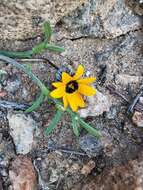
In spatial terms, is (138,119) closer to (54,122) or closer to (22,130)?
(54,122)

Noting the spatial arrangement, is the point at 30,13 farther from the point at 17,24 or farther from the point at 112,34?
the point at 112,34

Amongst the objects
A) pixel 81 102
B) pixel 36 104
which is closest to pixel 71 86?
pixel 81 102

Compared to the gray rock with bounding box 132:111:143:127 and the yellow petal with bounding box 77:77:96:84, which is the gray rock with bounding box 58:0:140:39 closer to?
the yellow petal with bounding box 77:77:96:84

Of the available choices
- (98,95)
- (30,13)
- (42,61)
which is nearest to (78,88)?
(98,95)

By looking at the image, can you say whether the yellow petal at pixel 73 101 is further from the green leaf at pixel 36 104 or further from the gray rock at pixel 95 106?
the green leaf at pixel 36 104

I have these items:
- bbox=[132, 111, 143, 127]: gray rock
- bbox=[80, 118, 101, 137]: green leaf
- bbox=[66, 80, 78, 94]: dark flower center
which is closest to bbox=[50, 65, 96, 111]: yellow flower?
bbox=[66, 80, 78, 94]: dark flower center
